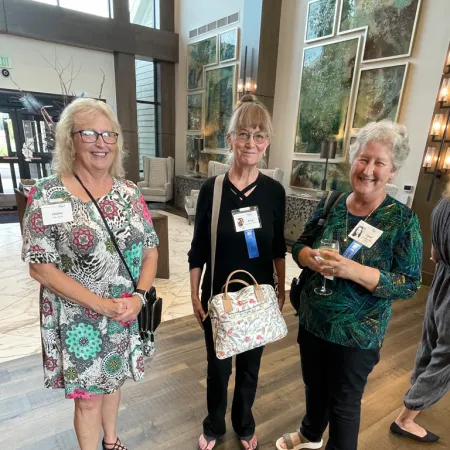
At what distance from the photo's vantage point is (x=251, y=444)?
1617 mm

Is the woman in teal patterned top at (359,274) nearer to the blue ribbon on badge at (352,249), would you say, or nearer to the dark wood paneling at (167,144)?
the blue ribbon on badge at (352,249)

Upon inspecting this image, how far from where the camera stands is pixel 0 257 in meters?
4.41

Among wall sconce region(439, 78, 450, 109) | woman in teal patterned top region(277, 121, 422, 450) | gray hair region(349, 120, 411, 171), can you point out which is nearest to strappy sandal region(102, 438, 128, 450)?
woman in teal patterned top region(277, 121, 422, 450)

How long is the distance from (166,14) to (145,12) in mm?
537

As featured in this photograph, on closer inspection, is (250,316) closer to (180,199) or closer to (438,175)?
(438,175)

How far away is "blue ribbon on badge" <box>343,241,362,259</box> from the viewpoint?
1139mm

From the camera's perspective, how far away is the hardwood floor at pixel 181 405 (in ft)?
5.47

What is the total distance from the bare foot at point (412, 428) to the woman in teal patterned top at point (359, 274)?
729 millimetres

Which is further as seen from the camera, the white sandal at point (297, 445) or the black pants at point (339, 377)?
the white sandal at point (297, 445)

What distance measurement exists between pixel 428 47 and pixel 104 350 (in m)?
4.92


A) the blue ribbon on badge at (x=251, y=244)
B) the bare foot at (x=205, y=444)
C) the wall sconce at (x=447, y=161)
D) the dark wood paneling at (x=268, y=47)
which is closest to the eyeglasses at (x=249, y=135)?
the blue ribbon on badge at (x=251, y=244)

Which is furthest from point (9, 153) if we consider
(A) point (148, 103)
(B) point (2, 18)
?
(A) point (148, 103)

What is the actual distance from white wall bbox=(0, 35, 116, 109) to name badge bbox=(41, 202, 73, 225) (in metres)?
7.53

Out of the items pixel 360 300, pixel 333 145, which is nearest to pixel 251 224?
pixel 360 300
